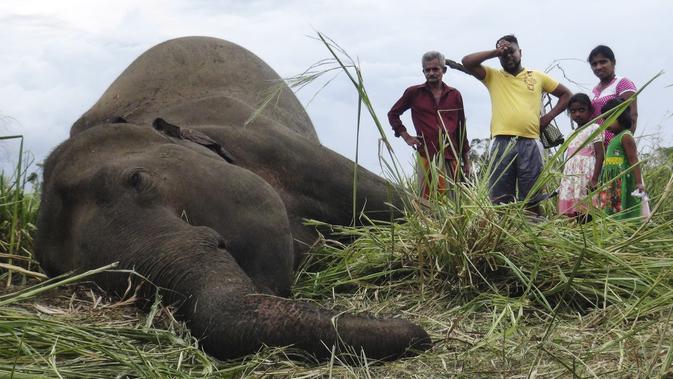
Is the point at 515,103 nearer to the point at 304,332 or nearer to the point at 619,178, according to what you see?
the point at 619,178

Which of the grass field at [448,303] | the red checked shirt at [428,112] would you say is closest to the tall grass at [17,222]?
the grass field at [448,303]

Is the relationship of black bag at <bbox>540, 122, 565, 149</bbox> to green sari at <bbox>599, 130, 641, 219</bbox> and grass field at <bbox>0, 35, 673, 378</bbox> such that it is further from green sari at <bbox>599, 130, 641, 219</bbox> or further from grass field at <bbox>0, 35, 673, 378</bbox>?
grass field at <bbox>0, 35, 673, 378</bbox>

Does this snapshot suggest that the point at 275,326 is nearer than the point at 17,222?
Yes

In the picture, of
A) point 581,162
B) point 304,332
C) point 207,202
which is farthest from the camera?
point 581,162

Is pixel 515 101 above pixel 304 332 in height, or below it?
above

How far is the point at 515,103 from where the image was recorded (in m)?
8.08

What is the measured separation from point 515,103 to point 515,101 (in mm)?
23

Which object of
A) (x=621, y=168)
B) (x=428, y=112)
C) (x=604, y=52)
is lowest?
(x=621, y=168)

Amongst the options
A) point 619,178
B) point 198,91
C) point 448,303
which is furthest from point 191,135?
point 619,178

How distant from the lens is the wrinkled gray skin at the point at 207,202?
331cm

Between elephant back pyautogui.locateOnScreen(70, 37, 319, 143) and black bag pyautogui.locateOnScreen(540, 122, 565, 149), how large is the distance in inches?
79.3

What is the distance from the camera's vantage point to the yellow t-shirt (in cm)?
805

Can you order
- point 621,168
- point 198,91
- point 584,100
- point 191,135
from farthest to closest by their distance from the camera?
1. point 584,100
2. point 621,168
3. point 198,91
4. point 191,135

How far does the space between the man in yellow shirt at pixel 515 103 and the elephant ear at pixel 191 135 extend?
10.4 ft
